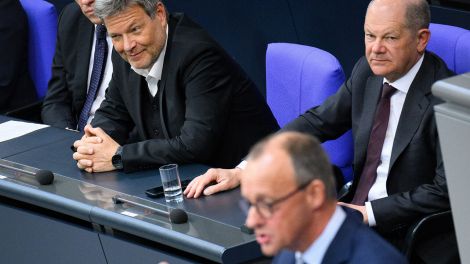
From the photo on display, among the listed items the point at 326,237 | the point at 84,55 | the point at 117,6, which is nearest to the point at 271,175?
the point at 326,237

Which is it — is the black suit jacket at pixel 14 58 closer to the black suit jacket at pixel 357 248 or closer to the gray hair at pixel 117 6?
the gray hair at pixel 117 6

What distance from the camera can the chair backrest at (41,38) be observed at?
473cm

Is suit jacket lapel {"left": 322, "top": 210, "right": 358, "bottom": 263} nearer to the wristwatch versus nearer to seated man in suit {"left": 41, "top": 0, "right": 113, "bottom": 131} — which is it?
the wristwatch

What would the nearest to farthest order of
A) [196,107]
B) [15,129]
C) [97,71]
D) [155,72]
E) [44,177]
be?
[44,177] → [196,107] → [155,72] → [15,129] → [97,71]

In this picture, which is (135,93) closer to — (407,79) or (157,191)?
(157,191)

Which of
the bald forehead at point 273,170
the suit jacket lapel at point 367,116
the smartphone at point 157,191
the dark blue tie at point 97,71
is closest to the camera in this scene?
the bald forehead at point 273,170

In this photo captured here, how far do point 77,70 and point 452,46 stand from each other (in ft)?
6.36

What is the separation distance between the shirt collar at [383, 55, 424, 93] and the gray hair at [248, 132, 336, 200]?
132 cm

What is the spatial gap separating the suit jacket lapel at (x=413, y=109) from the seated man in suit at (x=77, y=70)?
1.70 m

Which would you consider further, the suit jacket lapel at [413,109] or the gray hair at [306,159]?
the suit jacket lapel at [413,109]

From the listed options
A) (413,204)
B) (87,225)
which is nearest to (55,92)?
(87,225)

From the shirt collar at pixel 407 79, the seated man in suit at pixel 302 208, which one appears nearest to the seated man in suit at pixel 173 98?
the shirt collar at pixel 407 79

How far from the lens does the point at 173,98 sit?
11.1 feet

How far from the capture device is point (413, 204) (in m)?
2.87
